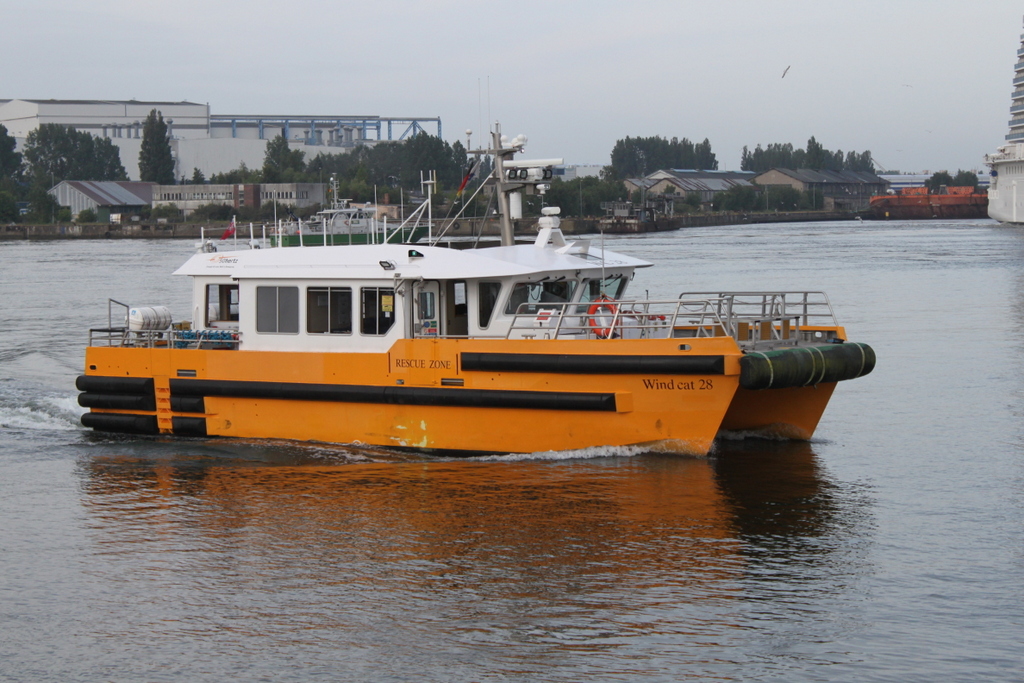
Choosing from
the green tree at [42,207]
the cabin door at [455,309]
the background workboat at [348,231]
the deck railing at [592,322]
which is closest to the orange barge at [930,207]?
the green tree at [42,207]

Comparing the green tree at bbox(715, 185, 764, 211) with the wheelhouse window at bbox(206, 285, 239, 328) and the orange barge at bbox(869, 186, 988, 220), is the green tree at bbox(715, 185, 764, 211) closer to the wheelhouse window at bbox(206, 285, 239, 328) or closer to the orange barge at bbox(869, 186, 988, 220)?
the orange barge at bbox(869, 186, 988, 220)

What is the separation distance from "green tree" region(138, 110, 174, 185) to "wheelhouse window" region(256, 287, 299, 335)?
114319 millimetres

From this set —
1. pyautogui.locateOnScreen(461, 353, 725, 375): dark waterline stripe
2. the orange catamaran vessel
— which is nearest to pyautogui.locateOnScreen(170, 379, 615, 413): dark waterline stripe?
the orange catamaran vessel

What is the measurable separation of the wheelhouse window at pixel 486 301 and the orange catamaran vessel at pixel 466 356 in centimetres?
2

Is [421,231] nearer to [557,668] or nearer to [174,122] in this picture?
[557,668]

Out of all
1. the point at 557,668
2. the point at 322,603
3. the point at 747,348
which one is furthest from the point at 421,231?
the point at 557,668

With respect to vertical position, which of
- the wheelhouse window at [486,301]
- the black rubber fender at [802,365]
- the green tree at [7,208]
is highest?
the green tree at [7,208]

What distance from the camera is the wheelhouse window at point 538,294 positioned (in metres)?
14.9

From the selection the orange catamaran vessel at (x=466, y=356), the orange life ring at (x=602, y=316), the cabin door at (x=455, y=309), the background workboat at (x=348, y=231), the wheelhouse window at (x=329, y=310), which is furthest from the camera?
the background workboat at (x=348, y=231)

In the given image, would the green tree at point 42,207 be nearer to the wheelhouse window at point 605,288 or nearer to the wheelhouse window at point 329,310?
the wheelhouse window at point 329,310

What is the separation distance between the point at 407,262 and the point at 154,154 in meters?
116

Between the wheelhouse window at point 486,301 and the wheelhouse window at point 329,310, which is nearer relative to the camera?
the wheelhouse window at point 486,301

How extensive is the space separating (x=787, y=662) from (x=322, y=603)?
13.1 ft

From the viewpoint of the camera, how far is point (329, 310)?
50.7 ft
